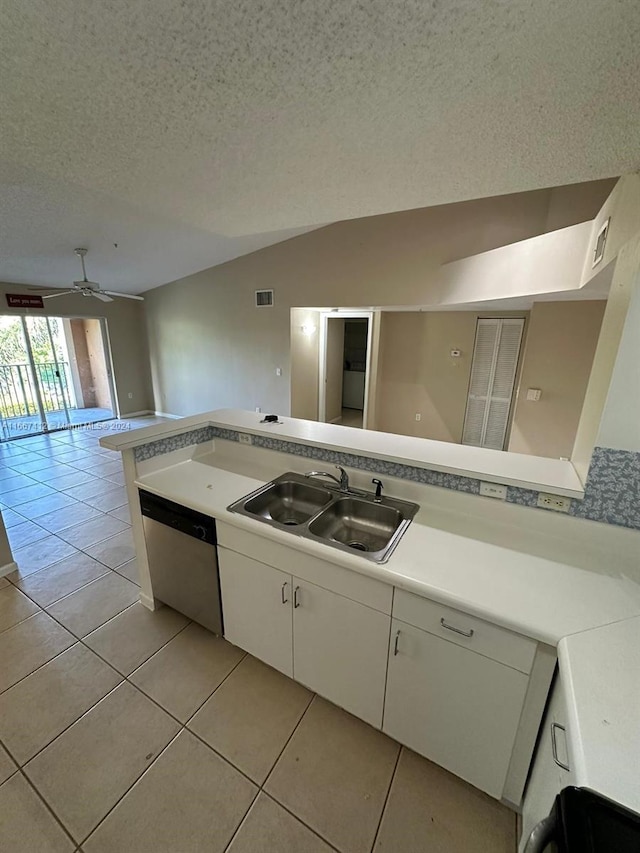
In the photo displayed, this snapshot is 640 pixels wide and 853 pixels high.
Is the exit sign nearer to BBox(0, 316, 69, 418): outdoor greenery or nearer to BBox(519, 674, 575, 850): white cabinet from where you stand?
BBox(0, 316, 69, 418): outdoor greenery

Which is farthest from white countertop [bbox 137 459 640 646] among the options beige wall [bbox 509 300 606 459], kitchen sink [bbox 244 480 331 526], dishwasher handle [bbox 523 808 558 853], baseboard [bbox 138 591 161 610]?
beige wall [bbox 509 300 606 459]

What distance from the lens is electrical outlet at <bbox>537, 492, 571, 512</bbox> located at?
55.1 inches

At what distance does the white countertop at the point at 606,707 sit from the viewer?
66 cm

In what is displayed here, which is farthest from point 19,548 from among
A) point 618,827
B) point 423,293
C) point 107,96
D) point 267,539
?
point 423,293

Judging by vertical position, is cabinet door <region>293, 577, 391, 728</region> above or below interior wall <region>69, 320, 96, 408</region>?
below

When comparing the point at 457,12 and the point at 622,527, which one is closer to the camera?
the point at 457,12

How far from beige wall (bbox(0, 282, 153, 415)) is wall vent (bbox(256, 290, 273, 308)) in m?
3.05

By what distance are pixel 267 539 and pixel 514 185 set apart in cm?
175

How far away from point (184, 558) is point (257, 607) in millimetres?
491

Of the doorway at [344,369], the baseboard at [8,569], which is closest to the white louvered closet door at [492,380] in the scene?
the doorway at [344,369]

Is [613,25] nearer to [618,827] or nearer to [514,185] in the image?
[514,185]

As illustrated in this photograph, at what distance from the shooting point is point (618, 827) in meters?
0.54

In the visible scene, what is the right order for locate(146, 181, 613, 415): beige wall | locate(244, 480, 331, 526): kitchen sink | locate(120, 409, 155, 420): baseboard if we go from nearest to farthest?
locate(244, 480, 331, 526): kitchen sink → locate(146, 181, 613, 415): beige wall → locate(120, 409, 155, 420): baseboard

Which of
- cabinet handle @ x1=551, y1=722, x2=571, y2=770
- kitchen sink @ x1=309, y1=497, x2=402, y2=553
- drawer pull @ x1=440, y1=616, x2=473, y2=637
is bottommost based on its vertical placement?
cabinet handle @ x1=551, y1=722, x2=571, y2=770
